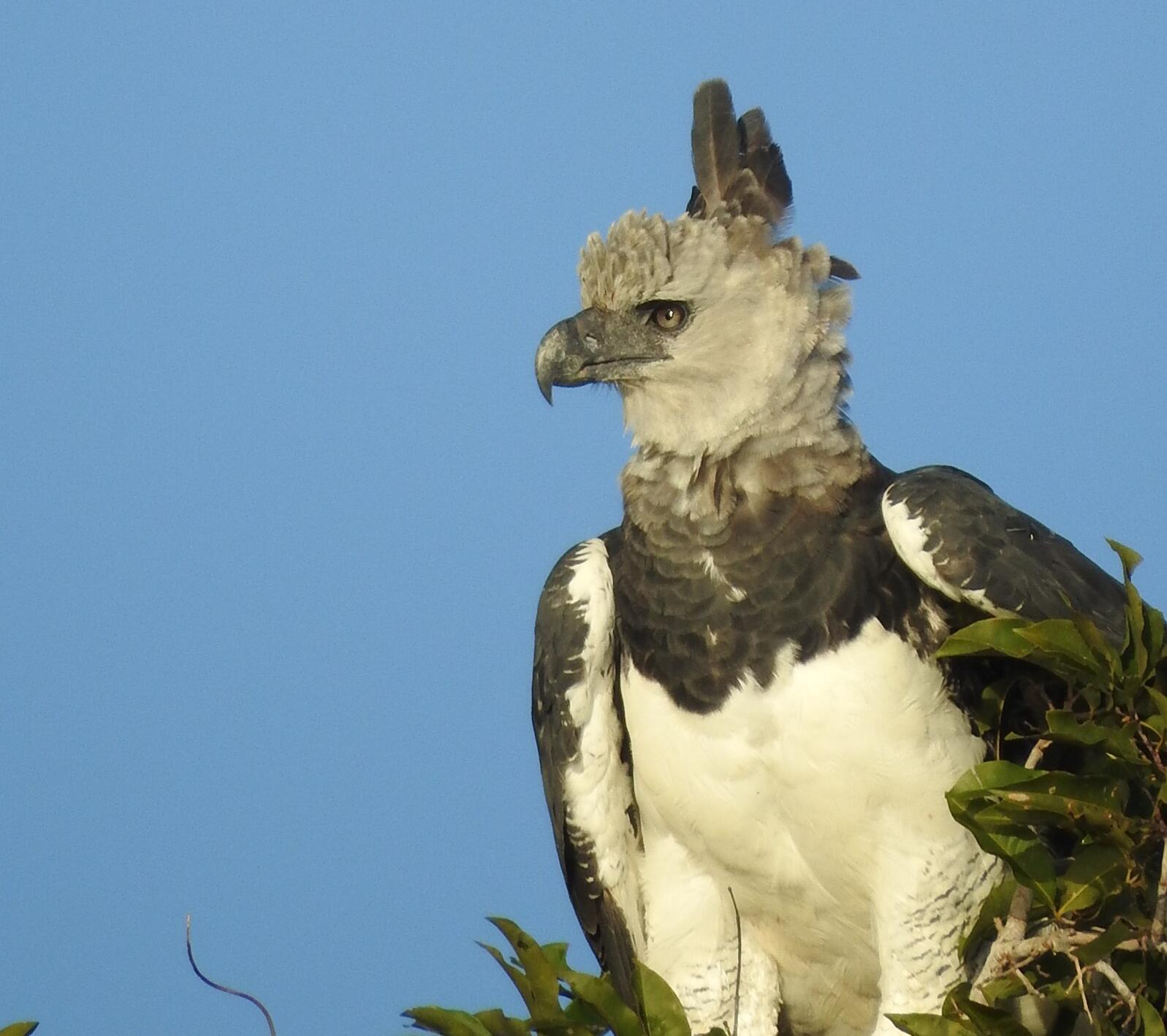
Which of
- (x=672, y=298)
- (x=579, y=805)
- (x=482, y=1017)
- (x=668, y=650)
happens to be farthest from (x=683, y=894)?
(x=672, y=298)

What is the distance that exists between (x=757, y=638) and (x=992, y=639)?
810 millimetres

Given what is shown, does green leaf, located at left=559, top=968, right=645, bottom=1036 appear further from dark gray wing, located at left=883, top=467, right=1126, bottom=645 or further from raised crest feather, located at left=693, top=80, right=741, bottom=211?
raised crest feather, located at left=693, top=80, right=741, bottom=211

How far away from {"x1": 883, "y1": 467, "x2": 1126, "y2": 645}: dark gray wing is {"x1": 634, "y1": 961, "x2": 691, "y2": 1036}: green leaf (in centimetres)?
111

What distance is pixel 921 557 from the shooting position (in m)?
3.79

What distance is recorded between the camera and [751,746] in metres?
3.85

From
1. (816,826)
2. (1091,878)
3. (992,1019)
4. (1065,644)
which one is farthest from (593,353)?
(992,1019)

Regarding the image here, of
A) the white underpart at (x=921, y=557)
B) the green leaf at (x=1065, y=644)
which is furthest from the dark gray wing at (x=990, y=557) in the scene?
the green leaf at (x=1065, y=644)

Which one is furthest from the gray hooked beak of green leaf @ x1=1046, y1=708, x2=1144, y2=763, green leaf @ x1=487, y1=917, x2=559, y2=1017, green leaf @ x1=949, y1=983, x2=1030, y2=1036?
green leaf @ x1=949, y1=983, x2=1030, y2=1036

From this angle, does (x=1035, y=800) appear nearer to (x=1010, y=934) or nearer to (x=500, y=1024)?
(x=1010, y=934)

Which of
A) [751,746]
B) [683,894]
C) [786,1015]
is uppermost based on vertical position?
[751,746]

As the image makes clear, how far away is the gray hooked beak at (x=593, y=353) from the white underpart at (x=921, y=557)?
0.75m

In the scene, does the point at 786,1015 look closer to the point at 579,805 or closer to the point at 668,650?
the point at 579,805

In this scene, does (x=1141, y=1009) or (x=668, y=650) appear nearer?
(x=1141, y=1009)

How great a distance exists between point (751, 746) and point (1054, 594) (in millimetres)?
730
